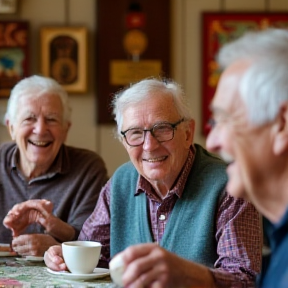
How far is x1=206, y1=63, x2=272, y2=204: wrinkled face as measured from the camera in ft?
3.85

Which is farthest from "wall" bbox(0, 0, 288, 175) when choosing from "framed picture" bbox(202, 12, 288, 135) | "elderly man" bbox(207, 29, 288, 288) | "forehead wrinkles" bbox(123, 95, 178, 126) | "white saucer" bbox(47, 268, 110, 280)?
"elderly man" bbox(207, 29, 288, 288)

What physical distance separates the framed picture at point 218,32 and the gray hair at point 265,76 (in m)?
2.21

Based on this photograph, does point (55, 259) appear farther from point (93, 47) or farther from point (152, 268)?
point (93, 47)

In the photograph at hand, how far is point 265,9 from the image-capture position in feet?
11.3

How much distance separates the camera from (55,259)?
187cm

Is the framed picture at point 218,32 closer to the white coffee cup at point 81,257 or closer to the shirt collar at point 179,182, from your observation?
the shirt collar at point 179,182

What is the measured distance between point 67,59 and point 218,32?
2.46 ft

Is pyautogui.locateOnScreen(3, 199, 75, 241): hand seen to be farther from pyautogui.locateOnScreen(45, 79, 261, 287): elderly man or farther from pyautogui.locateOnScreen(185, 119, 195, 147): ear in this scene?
pyautogui.locateOnScreen(185, 119, 195, 147): ear

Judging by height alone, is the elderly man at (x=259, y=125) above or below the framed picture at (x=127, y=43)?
below

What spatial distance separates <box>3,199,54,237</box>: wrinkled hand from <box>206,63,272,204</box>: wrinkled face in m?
0.97

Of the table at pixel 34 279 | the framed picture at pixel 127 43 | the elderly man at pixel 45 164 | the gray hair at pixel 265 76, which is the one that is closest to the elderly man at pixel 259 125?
the gray hair at pixel 265 76

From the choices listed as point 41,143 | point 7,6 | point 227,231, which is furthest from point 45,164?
point 7,6

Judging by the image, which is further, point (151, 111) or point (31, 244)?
point (31, 244)

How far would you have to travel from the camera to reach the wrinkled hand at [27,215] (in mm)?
2082
